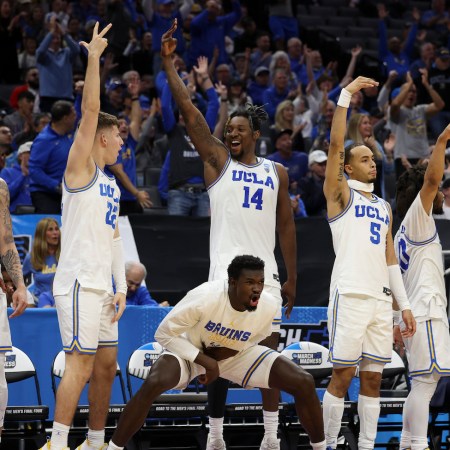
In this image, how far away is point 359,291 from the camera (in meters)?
7.04

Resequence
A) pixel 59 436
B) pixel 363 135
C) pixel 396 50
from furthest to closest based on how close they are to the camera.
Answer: pixel 396 50 → pixel 363 135 → pixel 59 436

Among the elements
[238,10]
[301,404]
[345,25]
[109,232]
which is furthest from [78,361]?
[345,25]

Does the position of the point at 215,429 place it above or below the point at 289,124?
below

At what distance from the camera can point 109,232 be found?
6.84m

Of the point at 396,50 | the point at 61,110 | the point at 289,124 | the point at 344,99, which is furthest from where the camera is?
the point at 396,50

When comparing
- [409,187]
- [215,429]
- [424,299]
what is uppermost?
[409,187]

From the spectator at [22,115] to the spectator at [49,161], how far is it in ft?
7.16

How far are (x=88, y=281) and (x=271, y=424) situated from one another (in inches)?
66.2

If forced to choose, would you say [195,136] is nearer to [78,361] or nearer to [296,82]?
[78,361]

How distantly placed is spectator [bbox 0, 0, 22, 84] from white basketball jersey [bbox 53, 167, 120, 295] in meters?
8.83

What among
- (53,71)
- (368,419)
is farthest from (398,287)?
(53,71)

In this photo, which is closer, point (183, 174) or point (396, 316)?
point (396, 316)

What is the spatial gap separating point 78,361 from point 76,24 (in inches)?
370

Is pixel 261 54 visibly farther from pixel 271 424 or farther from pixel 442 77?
pixel 271 424
